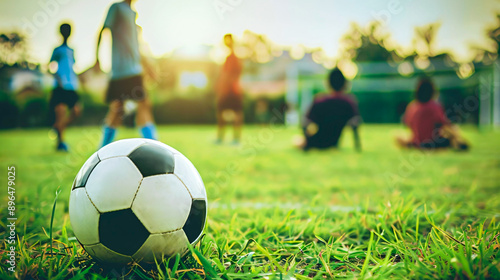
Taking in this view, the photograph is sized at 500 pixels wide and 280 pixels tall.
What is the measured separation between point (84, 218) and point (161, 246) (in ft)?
1.17

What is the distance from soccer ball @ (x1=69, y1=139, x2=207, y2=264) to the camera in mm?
1415

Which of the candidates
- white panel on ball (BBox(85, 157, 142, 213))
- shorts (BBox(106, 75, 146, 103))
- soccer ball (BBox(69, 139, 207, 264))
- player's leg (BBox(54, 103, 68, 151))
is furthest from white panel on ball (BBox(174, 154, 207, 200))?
player's leg (BBox(54, 103, 68, 151))

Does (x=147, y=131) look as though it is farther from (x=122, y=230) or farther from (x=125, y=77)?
(x=122, y=230)

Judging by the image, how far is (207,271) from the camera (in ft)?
4.78

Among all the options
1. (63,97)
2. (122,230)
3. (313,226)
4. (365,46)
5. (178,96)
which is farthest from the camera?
(365,46)

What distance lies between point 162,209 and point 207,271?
0.33m

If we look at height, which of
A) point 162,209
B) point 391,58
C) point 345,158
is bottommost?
point 345,158

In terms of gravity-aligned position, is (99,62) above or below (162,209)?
above

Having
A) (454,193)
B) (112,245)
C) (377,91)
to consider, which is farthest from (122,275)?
(377,91)

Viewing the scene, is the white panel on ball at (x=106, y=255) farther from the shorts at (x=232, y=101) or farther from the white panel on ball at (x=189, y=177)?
the shorts at (x=232, y=101)

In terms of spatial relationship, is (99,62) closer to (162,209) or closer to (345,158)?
(162,209)

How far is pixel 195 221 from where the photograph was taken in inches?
61.2

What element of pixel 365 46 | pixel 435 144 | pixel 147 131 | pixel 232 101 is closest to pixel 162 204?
pixel 147 131

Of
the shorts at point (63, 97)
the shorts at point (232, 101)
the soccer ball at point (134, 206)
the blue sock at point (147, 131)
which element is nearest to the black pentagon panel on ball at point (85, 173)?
the soccer ball at point (134, 206)
